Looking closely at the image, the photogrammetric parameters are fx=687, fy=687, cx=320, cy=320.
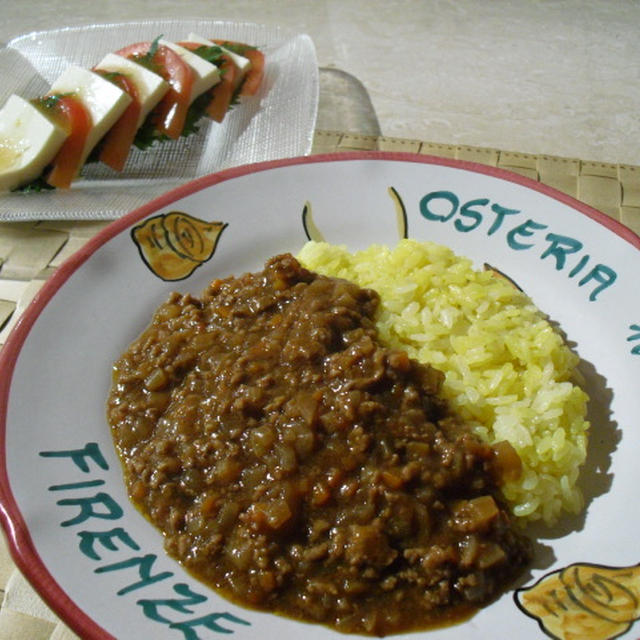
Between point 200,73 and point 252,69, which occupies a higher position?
point 200,73

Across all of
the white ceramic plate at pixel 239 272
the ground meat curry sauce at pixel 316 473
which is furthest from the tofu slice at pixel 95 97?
the ground meat curry sauce at pixel 316 473

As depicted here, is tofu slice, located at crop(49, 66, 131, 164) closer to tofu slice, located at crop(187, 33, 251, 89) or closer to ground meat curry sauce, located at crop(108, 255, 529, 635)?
tofu slice, located at crop(187, 33, 251, 89)

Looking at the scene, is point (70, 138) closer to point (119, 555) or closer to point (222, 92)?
point (222, 92)

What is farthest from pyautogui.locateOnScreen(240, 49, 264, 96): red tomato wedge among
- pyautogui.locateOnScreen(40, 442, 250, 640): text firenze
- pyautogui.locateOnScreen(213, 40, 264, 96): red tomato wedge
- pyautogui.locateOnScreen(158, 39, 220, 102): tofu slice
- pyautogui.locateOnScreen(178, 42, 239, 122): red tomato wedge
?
pyautogui.locateOnScreen(40, 442, 250, 640): text firenze

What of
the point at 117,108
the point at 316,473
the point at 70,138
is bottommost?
the point at 316,473

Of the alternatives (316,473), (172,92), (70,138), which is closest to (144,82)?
(172,92)

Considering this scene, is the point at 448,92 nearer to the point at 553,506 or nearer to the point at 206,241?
the point at 206,241

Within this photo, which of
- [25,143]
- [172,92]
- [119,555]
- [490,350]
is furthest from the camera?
[172,92]

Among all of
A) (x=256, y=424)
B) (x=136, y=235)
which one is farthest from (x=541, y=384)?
(x=136, y=235)

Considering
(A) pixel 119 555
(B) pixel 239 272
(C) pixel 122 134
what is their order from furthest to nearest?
(C) pixel 122 134 < (B) pixel 239 272 < (A) pixel 119 555
